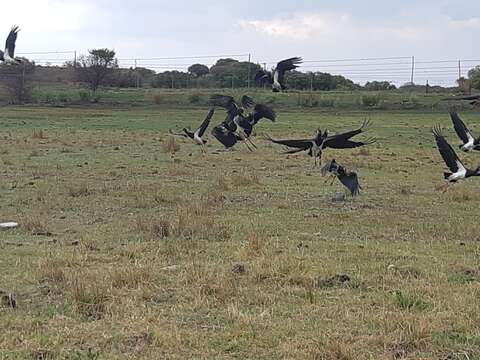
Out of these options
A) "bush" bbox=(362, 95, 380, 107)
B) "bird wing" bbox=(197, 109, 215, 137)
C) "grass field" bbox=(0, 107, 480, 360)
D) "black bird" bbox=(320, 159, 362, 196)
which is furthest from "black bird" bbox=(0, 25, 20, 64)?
"bush" bbox=(362, 95, 380, 107)

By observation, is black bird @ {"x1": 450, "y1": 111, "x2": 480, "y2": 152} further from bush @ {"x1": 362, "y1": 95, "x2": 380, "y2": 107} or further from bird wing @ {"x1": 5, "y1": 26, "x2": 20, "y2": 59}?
bush @ {"x1": 362, "y1": 95, "x2": 380, "y2": 107}

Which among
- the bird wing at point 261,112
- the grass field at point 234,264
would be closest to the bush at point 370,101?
the grass field at point 234,264

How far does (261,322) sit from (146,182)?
10396 millimetres

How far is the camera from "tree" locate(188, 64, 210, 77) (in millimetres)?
65012

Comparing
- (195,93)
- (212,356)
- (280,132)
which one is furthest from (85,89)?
(212,356)

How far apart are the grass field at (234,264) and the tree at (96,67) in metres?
41.6

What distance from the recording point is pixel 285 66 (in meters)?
16.3

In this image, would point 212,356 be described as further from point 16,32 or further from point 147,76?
point 147,76

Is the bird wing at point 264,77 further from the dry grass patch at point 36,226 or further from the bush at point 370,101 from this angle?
the bush at point 370,101

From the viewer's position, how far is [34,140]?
26719mm

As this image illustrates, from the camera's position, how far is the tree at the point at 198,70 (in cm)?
6501

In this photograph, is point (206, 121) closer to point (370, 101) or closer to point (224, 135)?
point (224, 135)

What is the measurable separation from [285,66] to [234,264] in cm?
868

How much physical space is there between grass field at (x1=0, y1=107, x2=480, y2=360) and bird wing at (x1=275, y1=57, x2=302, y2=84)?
2.21 metres
